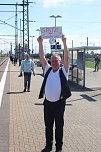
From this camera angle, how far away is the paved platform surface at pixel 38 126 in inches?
330

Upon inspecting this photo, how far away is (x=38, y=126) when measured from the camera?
10.5 m

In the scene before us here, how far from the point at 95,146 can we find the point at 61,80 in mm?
1669

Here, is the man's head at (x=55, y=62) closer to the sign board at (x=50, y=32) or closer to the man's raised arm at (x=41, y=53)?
the man's raised arm at (x=41, y=53)

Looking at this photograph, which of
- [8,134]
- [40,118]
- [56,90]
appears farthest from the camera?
[40,118]

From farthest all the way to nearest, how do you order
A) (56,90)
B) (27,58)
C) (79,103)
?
1. (27,58)
2. (79,103)
3. (56,90)

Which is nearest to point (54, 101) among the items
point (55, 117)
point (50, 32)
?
point (55, 117)

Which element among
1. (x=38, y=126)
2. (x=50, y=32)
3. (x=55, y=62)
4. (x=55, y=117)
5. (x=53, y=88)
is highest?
(x=50, y=32)

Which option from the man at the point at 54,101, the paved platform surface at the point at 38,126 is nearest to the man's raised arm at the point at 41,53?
the man at the point at 54,101

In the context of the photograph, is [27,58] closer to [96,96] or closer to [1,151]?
[96,96]

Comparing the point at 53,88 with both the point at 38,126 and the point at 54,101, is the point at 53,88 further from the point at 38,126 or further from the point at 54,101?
the point at 38,126

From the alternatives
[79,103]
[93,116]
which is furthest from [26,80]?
[93,116]

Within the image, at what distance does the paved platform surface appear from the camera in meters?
8.39

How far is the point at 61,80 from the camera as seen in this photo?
7527mm

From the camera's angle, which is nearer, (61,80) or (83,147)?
(61,80)
